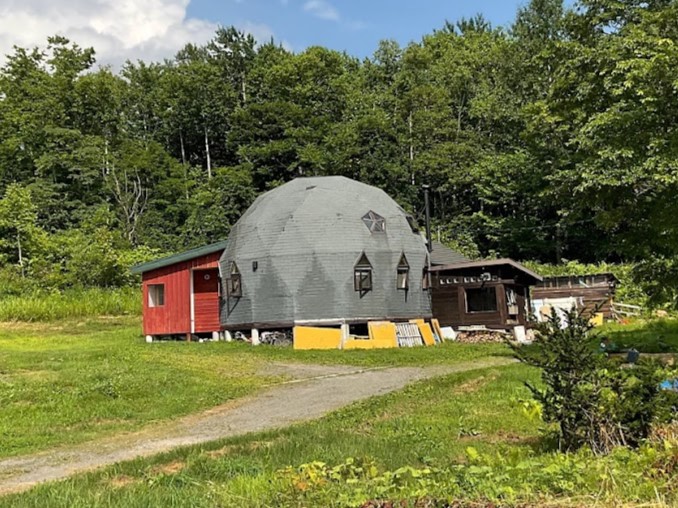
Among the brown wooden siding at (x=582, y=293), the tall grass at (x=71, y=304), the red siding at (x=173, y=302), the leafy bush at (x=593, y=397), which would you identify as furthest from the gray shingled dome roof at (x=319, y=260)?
the leafy bush at (x=593, y=397)

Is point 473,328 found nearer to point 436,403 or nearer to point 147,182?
point 436,403

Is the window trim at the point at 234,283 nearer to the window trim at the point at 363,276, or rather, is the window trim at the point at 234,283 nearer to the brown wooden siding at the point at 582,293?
the window trim at the point at 363,276

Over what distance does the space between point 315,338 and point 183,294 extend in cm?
656

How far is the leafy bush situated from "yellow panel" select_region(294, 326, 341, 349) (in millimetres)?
16416

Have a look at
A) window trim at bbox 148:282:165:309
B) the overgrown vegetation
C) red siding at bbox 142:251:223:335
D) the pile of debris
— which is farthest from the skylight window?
the overgrown vegetation

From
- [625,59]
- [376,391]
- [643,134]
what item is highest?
[625,59]

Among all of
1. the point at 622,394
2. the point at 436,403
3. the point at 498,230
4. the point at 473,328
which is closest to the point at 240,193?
the point at 498,230

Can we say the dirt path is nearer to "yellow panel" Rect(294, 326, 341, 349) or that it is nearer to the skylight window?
"yellow panel" Rect(294, 326, 341, 349)

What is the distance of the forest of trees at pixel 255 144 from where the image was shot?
149ft

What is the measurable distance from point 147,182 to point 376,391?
147ft

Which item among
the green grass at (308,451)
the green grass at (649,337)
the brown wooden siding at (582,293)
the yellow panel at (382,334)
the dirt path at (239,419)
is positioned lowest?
the dirt path at (239,419)

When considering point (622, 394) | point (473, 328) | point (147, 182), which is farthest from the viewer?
point (147, 182)

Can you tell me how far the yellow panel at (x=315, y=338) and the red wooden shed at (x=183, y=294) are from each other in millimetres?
4599

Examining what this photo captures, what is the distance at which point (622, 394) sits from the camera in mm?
6027
